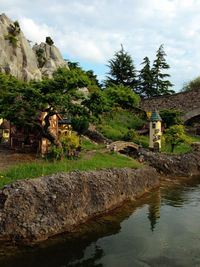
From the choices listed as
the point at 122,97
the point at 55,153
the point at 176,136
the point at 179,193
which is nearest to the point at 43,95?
the point at 55,153

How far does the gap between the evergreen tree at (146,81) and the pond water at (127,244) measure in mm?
30064

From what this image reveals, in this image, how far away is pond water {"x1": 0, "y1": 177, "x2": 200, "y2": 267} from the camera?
5.35m

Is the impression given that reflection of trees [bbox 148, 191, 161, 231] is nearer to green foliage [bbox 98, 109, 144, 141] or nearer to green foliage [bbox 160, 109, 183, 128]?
green foliage [bbox 98, 109, 144, 141]

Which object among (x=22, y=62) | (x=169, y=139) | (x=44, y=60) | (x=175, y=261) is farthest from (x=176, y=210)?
(x=44, y=60)

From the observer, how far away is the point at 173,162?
57.0 feet

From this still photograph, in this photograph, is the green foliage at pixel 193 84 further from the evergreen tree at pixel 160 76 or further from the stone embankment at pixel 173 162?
the stone embankment at pixel 173 162

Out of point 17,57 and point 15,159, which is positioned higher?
point 17,57

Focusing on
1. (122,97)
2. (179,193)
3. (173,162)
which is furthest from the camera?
(122,97)

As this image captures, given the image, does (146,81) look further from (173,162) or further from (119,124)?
(173,162)

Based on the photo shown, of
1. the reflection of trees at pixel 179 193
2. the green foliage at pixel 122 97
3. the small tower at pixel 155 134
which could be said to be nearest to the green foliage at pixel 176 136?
the small tower at pixel 155 134

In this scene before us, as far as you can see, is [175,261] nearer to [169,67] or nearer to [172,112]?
[172,112]

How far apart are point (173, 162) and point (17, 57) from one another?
→ 107 ft

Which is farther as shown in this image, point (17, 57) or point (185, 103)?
point (17, 57)

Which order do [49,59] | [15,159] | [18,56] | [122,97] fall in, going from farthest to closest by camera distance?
[49,59] → [18,56] → [122,97] → [15,159]
